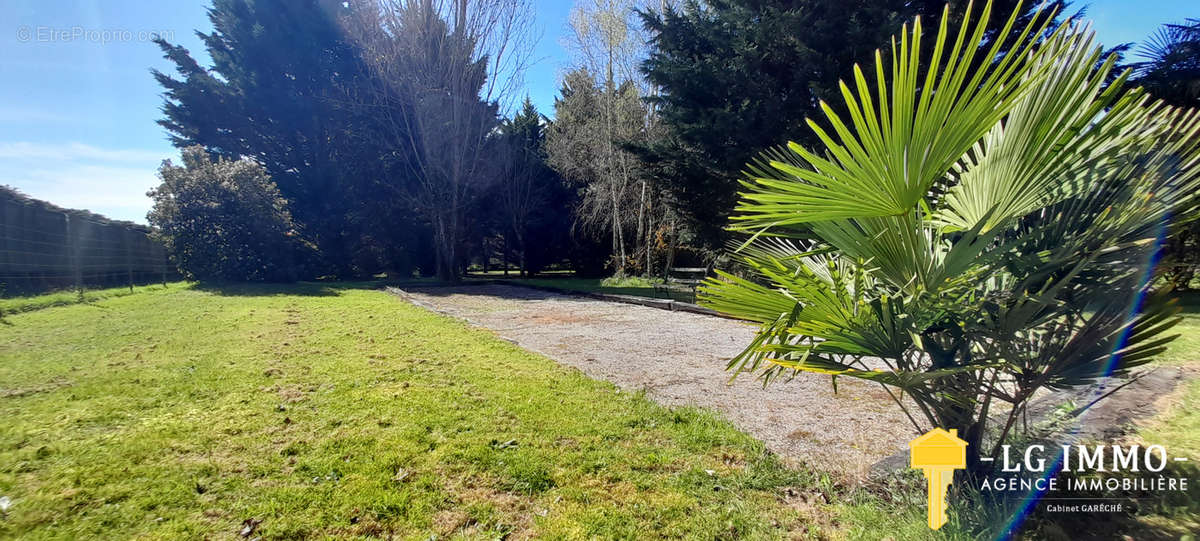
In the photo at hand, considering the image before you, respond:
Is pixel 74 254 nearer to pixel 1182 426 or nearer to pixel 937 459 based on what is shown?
pixel 937 459

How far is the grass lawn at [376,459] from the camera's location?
198 centimetres

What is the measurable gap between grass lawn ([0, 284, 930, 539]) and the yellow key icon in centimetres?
24

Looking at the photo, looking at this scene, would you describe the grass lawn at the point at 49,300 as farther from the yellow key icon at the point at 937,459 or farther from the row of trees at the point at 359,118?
the yellow key icon at the point at 937,459

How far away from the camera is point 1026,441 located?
6.85ft

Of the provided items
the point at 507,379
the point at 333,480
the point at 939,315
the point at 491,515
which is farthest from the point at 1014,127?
the point at 507,379

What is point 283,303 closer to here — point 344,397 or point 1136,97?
point 344,397

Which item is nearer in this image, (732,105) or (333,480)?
(333,480)

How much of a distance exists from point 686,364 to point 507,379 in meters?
1.85

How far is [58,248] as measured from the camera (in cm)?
1023

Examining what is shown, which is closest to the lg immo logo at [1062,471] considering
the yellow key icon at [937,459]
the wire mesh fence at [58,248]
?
the yellow key icon at [937,459]

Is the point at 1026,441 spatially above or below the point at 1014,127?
below

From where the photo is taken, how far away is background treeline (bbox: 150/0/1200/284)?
36.8ft

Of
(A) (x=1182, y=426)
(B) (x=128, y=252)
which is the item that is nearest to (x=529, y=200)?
(B) (x=128, y=252)

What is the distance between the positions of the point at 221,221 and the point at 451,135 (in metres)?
7.60
